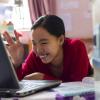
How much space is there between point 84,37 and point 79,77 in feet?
8.52

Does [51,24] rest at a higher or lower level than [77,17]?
higher

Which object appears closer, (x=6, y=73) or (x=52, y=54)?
(x=6, y=73)

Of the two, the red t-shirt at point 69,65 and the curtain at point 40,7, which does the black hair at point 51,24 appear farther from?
the curtain at point 40,7

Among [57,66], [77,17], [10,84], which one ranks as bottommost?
[77,17]

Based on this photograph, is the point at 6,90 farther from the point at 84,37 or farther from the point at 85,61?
the point at 84,37

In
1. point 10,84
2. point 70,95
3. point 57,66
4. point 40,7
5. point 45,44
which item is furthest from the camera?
point 40,7

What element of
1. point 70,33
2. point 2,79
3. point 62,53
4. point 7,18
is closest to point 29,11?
point 7,18

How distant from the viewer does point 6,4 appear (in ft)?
11.5

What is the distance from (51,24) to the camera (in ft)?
4.08

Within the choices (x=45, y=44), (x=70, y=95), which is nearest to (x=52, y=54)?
(x=45, y=44)

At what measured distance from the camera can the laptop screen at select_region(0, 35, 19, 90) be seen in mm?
748

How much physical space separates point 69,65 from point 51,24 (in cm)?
21

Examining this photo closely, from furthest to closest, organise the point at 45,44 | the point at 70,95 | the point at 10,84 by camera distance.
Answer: the point at 45,44 < the point at 10,84 < the point at 70,95

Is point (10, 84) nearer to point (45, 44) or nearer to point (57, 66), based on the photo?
point (45, 44)
